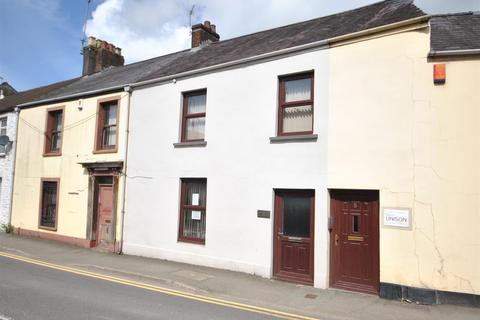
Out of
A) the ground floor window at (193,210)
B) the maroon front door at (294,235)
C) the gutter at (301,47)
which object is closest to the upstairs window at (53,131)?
the gutter at (301,47)

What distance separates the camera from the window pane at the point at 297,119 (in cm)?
1034

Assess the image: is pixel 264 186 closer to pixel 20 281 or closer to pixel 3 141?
pixel 20 281

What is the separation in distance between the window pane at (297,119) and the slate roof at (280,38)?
1.77 meters

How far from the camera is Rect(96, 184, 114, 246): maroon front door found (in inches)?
559

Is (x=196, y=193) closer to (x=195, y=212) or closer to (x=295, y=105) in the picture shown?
(x=195, y=212)

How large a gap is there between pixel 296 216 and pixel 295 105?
2791 millimetres

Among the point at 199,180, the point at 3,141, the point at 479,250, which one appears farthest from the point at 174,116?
the point at 3,141

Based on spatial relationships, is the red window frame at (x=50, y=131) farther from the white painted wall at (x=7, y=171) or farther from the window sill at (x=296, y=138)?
the window sill at (x=296, y=138)

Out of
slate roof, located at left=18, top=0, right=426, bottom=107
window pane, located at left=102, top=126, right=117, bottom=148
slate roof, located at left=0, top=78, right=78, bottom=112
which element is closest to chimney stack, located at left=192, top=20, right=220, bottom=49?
slate roof, located at left=18, top=0, right=426, bottom=107

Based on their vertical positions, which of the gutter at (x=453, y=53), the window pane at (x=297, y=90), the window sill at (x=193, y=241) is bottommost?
the window sill at (x=193, y=241)

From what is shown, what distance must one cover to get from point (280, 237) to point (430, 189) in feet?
12.1

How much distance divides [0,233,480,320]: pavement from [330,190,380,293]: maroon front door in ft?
1.09

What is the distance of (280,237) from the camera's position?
1038 centimetres

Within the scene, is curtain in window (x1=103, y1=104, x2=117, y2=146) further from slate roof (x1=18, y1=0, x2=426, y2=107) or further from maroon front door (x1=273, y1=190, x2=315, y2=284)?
maroon front door (x1=273, y1=190, x2=315, y2=284)
